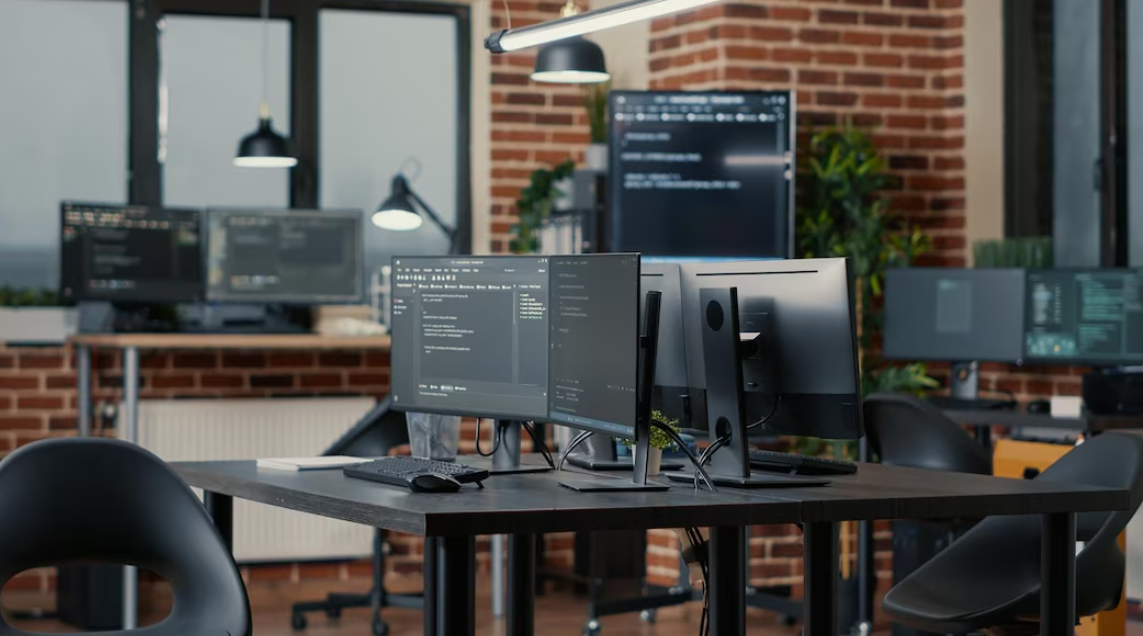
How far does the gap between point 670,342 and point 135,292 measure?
307 centimetres

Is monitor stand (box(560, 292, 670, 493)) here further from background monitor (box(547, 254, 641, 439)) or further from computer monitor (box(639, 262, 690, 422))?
computer monitor (box(639, 262, 690, 422))

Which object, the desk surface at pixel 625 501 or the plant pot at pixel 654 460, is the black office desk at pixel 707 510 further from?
the plant pot at pixel 654 460

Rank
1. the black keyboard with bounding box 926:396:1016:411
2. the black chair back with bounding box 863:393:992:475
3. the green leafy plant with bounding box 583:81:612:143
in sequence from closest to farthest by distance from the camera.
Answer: the black chair back with bounding box 863:393:992:475 → the black keyboard with bounding box 926:396:1016:411 → the green leafy plant with bounding box 583:81:612:143

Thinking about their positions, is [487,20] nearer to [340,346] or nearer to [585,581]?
[340,346]

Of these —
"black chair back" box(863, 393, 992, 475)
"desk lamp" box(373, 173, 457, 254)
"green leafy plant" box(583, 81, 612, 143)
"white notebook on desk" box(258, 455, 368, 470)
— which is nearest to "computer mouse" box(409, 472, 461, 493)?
"white notebook on desk" box(258, 455, 368, 470)

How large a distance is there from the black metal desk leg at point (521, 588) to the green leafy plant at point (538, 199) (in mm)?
2584

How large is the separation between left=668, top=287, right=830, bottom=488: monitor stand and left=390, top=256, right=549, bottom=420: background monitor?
34 centimetres

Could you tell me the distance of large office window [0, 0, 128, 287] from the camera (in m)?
Answer: 6.02

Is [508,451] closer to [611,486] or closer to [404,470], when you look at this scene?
[404,470]

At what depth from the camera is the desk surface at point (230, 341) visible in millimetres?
5410

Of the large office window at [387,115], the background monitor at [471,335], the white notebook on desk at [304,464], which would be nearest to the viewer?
the background monitor at [471,335]

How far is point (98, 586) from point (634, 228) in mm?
2238

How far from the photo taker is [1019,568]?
3.65m

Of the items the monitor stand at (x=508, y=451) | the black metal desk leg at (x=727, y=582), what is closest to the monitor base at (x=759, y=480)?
the black metal desk leg at (x=727, y=582)
